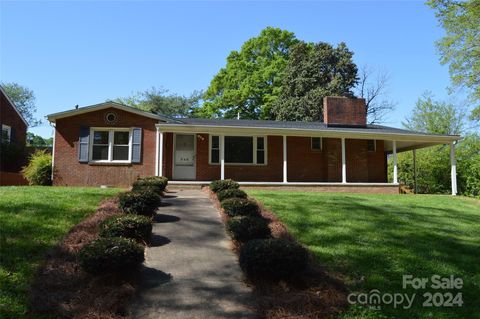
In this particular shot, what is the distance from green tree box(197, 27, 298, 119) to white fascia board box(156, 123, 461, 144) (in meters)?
20.1

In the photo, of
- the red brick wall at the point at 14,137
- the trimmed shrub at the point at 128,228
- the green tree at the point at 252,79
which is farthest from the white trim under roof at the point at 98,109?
the green tree at the point at 252,79

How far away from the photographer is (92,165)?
670 inches

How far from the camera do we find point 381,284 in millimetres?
5504

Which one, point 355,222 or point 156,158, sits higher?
point 156,158

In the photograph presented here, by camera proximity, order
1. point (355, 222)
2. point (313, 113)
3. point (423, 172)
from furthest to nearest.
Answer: point (313, 113) → point (423, 172) → point (355, 222)

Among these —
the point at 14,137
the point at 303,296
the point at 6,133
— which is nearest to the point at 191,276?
the point at 303,296

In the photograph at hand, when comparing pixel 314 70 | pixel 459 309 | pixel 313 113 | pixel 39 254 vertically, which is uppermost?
pixel 314 70

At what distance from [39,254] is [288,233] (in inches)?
163

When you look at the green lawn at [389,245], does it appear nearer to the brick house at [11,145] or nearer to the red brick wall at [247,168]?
the red brick wall at [247,168]

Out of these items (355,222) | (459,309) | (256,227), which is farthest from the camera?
(355,222)

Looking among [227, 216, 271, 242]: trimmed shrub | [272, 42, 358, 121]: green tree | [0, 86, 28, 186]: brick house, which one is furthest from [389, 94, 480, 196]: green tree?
[0, 86, 28, 186]: brick house

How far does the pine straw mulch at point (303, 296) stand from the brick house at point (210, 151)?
11.0 meters

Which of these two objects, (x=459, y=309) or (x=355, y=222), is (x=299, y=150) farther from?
(x=459, y=309)

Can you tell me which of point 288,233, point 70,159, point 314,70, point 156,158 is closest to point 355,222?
point 288,233
